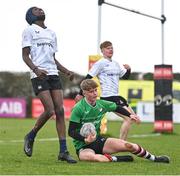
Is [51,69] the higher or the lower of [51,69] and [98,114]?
the higher

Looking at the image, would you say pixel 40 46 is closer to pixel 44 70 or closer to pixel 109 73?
pixel 44 70

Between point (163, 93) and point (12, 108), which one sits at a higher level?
point (163, 93)

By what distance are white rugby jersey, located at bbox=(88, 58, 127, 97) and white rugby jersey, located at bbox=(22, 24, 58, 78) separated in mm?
3107

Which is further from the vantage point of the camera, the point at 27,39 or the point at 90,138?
the point at 27,39

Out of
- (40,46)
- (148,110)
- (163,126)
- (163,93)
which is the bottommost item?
(163,126)

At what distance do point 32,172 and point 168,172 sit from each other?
1.63m

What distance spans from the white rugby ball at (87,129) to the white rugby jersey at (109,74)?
359 cm

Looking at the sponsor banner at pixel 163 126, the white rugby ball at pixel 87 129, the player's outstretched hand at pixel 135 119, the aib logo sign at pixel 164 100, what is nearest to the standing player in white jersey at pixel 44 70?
the white rugby ball at pixel 87 129

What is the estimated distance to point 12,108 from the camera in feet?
165

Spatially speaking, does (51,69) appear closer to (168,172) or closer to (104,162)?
(104,162)

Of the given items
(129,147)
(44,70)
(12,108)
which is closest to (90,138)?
(129,147)

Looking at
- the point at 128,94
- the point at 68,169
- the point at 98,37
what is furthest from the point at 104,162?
the point at 128,94

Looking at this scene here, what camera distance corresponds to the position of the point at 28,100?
54.8 meters

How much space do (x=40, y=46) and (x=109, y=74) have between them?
3.43m
